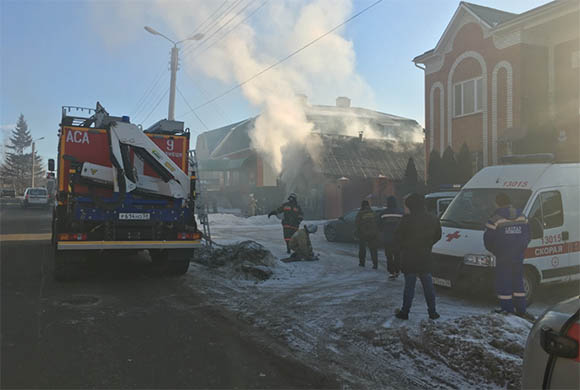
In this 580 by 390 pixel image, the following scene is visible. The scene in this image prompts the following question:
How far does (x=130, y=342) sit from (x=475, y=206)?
5900 mm

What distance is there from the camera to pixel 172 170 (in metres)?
8.10

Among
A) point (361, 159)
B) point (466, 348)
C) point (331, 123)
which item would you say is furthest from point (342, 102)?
point (466, 348)

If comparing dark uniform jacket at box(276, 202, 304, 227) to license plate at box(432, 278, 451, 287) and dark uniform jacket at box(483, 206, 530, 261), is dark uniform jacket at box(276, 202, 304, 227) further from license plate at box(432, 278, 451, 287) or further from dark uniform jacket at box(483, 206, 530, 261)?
dark uniform jacket at box(483, 206, 530, 261)

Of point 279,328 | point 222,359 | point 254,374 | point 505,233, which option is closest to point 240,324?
point 279,328

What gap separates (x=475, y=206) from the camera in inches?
302

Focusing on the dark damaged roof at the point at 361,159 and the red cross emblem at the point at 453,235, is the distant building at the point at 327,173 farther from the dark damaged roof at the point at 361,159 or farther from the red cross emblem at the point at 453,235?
the red cross emblem at the point at 453,235

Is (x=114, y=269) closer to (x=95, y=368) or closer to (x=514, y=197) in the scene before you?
(x=95, y=368)

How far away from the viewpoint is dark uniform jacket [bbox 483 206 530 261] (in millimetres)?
5777

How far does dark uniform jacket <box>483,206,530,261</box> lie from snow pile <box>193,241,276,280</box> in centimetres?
413

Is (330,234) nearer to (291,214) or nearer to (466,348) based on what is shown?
(291,214)

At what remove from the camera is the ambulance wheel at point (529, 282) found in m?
6.54

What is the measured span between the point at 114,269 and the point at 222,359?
18.4 feet

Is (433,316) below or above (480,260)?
below

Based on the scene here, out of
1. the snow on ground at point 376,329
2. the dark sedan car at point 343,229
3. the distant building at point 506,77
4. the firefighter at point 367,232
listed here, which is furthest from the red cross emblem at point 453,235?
the distant building at point 506,77
